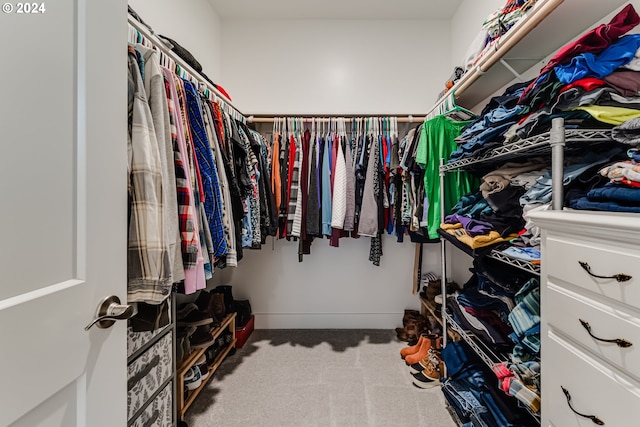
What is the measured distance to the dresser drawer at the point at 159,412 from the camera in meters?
1.01

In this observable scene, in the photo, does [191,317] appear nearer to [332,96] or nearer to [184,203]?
[184,203]

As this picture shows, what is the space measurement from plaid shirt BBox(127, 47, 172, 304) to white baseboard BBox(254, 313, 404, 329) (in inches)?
67.9

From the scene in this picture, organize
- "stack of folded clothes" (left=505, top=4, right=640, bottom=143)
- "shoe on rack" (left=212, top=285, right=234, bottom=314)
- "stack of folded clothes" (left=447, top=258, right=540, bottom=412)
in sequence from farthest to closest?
"shoe on rack" (left=212, top=285, right=234, bottom=314) < "stack of folded clothes" (left=447, top=258, right=540, bottom=412) < "stack of folded clothes" (left=505, top=4, right=640, bottom=143)

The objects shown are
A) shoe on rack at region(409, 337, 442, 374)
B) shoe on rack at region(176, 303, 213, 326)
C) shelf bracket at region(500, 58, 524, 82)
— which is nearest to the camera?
shelf bracket at region(500, 58, 524, 82)

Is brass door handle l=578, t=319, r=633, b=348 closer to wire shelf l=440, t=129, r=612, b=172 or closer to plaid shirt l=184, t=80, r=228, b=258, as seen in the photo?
wire shelf l=440, t=129, r=612, b=172

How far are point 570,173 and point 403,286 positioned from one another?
1674 millimetres

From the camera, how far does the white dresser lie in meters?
0.52

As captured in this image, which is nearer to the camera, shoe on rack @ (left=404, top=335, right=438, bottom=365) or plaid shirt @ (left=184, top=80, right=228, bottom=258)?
plaid shirt @ (left=184, top=80, right=228, bottom=258)

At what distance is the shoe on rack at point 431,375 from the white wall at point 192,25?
8.60ft

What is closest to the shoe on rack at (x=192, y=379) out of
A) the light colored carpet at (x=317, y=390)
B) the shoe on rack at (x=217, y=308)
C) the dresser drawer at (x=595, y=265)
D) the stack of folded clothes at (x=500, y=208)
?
the light colored carpet at (x=317, y=390)

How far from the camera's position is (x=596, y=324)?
0.58 m

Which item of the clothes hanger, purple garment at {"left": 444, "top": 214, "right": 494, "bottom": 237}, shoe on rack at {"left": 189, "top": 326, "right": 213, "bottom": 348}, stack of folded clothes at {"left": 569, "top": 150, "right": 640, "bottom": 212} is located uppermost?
the clothes hanger

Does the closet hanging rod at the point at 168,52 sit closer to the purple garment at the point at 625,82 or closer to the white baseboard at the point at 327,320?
the purple garment at the point at 625,82

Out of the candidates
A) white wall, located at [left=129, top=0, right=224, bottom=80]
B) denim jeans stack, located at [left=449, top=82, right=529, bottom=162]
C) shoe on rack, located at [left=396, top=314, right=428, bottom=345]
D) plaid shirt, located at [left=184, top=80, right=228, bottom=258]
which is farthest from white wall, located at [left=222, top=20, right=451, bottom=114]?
shoe on rack, located at [left=396, top=314, right=428, bottom=345]
